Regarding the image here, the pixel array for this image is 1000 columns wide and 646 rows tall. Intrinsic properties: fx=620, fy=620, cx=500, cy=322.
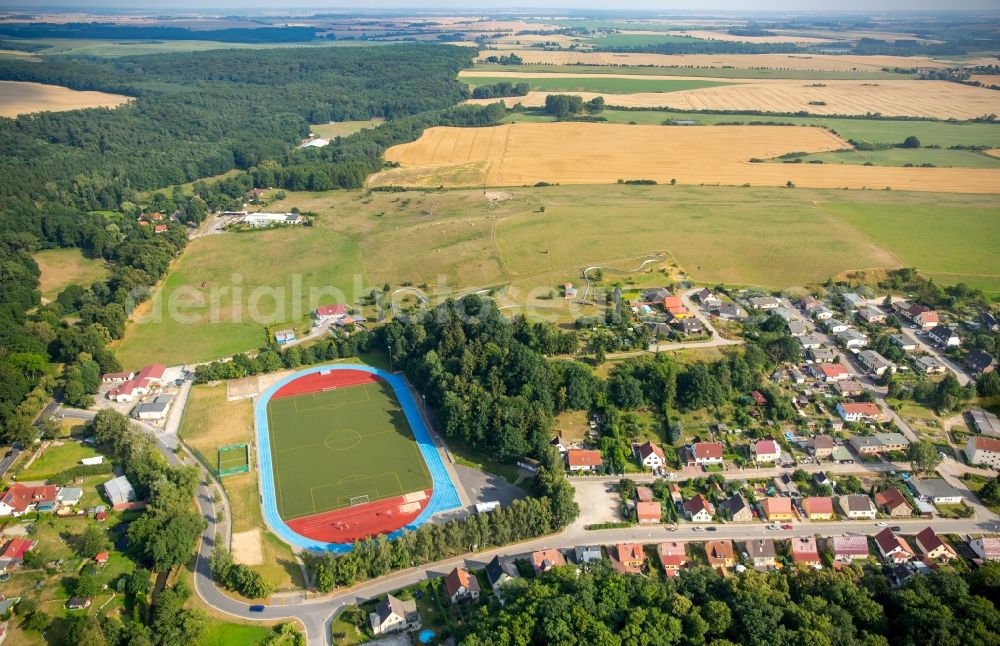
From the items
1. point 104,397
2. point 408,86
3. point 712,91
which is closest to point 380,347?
point 104,397

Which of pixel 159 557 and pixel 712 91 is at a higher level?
pixel 712 91

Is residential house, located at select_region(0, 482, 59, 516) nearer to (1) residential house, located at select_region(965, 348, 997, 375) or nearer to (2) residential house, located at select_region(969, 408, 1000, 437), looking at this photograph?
(2) residential house, located at select_region(969, 408, 1000, 437)

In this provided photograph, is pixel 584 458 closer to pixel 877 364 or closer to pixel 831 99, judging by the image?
pixel 877 364

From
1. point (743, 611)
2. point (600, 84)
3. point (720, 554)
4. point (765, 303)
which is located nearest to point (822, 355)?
point (765, 303)

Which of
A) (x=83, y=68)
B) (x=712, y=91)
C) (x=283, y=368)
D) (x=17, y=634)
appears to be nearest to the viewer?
(x=17, y=634)

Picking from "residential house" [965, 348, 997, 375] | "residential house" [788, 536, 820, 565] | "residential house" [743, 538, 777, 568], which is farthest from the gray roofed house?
"residential house" [965, 348, 997, 375]

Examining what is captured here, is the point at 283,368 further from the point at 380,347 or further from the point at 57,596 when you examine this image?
the point at 57,596

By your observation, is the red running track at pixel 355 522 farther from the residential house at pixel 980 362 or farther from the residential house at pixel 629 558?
the residential house at pixel 980 362

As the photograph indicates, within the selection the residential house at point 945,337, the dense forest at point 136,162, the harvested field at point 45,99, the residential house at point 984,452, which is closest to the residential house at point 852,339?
the residential house at point 945,337
